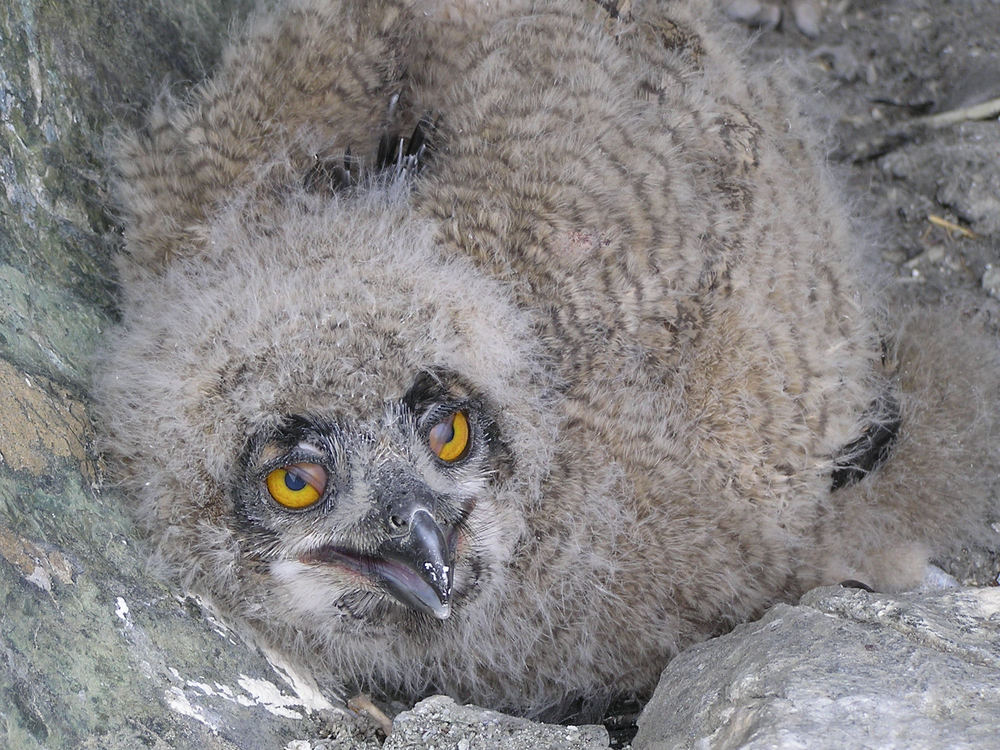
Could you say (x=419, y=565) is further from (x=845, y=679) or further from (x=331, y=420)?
(x=845, y=679)

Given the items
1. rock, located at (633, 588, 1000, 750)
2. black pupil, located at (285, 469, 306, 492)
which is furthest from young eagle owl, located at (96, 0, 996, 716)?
rock, located at (633, 588, 1000, 750)

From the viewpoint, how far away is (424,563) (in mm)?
2459

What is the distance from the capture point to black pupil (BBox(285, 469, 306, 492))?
2613mm

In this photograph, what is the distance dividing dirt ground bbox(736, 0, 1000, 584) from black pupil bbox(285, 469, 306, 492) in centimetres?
233

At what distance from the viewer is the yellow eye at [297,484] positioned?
2.61m

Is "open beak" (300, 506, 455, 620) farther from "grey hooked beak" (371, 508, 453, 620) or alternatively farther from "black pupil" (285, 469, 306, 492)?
"black pupil" (285, 469, 306, 492)

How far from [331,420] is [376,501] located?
0.73 feet

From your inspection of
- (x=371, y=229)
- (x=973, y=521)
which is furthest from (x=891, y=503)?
(x=371, y=229)

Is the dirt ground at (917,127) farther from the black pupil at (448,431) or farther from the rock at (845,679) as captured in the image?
the black pupil at (448,431)

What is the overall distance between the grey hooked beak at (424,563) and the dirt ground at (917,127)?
87.2 inches

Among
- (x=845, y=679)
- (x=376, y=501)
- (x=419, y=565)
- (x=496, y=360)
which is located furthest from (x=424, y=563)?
(x=845, y=679)

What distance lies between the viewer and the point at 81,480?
2613 millimetres

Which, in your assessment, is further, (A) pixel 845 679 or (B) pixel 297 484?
(B) pixel 297 484

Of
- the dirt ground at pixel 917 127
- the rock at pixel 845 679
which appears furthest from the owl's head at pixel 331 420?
the dirt ground at pixel 917 127
